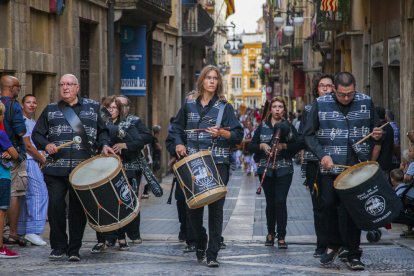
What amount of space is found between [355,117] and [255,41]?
506ft

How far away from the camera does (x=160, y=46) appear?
114ft

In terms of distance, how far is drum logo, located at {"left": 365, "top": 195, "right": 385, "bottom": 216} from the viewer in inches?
418

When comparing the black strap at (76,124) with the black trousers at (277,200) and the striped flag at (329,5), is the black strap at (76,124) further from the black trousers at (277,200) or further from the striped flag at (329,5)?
the striped flag at (329,5)

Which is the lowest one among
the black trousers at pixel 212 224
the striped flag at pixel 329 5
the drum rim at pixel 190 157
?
the black trousers at pixel 212 224

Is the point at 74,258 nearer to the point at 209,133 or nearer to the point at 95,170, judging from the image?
the point at 95,170

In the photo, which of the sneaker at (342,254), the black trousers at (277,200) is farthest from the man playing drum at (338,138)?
the black trousers at (277,200)

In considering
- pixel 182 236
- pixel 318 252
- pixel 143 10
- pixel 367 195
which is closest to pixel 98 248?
pixel 182 236

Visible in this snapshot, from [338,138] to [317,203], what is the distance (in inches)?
36.0

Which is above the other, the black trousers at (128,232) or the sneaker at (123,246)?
the black trousers at (128,232)

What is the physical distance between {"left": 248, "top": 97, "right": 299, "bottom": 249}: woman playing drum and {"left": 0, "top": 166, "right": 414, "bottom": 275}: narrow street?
1.14 feet

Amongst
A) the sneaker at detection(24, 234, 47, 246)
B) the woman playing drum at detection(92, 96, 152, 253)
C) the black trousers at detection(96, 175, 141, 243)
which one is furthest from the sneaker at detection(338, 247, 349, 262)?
the sneaker at detection(24, 234, 47, 246)

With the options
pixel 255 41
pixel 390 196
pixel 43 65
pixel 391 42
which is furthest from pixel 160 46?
pixel 255 41

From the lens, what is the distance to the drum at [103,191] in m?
11.5

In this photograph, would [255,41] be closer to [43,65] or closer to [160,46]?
[160,46]
